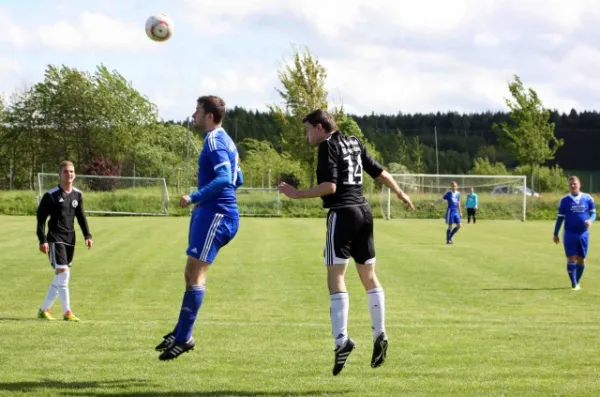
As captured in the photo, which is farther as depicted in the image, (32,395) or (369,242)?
(369,242)

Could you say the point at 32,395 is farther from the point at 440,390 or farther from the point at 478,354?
the point at 478,354

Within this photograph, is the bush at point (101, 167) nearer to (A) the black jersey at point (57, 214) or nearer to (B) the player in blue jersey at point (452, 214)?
(B) the player in blue jersey at point (452, 214)

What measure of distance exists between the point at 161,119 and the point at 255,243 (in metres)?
56.7

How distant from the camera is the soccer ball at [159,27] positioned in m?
14.3

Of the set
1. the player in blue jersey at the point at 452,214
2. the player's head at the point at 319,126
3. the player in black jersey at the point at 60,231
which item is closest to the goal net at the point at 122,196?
the player in blue jersey at the point at 452,214

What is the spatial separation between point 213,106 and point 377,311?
7.44 ft

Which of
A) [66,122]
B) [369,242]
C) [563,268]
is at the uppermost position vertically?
[66,122]

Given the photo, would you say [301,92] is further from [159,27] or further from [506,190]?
[159,27]

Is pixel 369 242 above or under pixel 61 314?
above

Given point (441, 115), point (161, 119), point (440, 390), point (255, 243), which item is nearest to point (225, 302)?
point (440, 390)

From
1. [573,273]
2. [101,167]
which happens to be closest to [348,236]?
[573,273]

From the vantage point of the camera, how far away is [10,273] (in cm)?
1886

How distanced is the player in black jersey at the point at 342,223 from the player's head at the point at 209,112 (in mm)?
837

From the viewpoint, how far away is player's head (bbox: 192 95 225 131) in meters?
8.10
